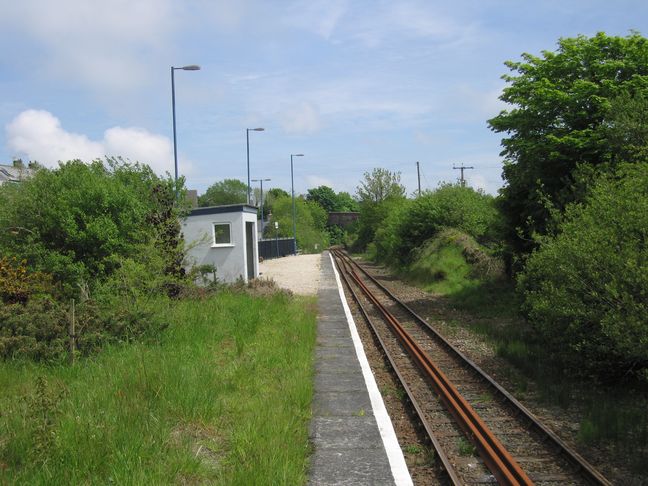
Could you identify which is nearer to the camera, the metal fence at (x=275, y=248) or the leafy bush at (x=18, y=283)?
the leafy bush at (x=18, y=283)

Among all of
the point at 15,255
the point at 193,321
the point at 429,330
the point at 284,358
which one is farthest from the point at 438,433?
the point at 15,255

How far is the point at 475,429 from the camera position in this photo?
7.11 meters

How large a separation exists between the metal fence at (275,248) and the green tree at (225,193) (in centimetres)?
7633

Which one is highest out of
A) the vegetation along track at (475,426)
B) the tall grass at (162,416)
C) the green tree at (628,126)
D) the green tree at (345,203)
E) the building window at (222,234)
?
the green tree at (345,203)

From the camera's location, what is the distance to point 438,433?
24.1 feet

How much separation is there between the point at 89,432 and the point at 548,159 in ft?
42.0

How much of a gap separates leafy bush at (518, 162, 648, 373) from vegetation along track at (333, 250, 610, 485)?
153cm

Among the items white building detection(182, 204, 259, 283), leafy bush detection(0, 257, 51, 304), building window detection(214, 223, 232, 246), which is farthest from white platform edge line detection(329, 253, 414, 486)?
building window detection(214, 223, 232, 246)

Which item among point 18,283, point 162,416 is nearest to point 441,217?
point 18,283

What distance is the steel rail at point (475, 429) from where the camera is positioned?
5.81 m

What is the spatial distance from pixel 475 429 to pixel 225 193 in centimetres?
13282

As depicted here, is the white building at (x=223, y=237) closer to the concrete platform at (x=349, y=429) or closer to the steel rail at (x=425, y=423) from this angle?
the steel rail at (x=425, y=423)

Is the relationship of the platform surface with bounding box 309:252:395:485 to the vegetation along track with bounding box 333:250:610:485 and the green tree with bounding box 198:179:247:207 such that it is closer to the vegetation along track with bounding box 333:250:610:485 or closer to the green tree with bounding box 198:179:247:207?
the vegetation along track with bounding box 333:250:610:485

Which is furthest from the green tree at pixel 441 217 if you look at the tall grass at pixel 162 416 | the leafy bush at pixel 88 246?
the tall grass at pixel 162 416
